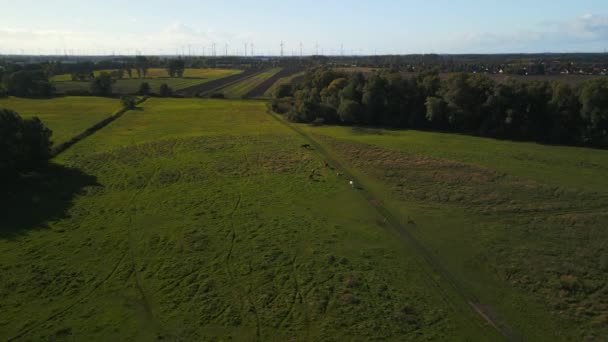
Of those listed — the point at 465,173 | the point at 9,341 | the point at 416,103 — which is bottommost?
the point at 9,341

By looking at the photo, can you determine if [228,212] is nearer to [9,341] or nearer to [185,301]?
[185,301]

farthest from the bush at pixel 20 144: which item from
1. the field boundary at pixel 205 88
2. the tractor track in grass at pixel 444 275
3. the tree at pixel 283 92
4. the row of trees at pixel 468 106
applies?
the field boundary at pixel 205 88

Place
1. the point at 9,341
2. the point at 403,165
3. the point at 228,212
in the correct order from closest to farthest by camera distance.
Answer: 1. the point at 9,341
2. the point at 228,212
3. the point at 403,165

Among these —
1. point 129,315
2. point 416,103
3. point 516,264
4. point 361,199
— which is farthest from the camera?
point 416,103

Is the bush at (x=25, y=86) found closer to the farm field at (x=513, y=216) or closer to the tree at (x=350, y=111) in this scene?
the tree at (x=350, y=111)

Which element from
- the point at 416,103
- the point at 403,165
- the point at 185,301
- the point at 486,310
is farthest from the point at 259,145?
the point at 486,310

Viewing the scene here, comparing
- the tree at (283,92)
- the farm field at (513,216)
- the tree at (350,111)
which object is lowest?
the farm field at (513,216)

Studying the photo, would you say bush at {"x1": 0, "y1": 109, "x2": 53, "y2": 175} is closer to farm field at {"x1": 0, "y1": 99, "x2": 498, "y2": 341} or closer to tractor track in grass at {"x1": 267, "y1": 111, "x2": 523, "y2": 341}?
farm field at {"x1": 0, "y1": 99, "x2": 498, "y2": 341}
